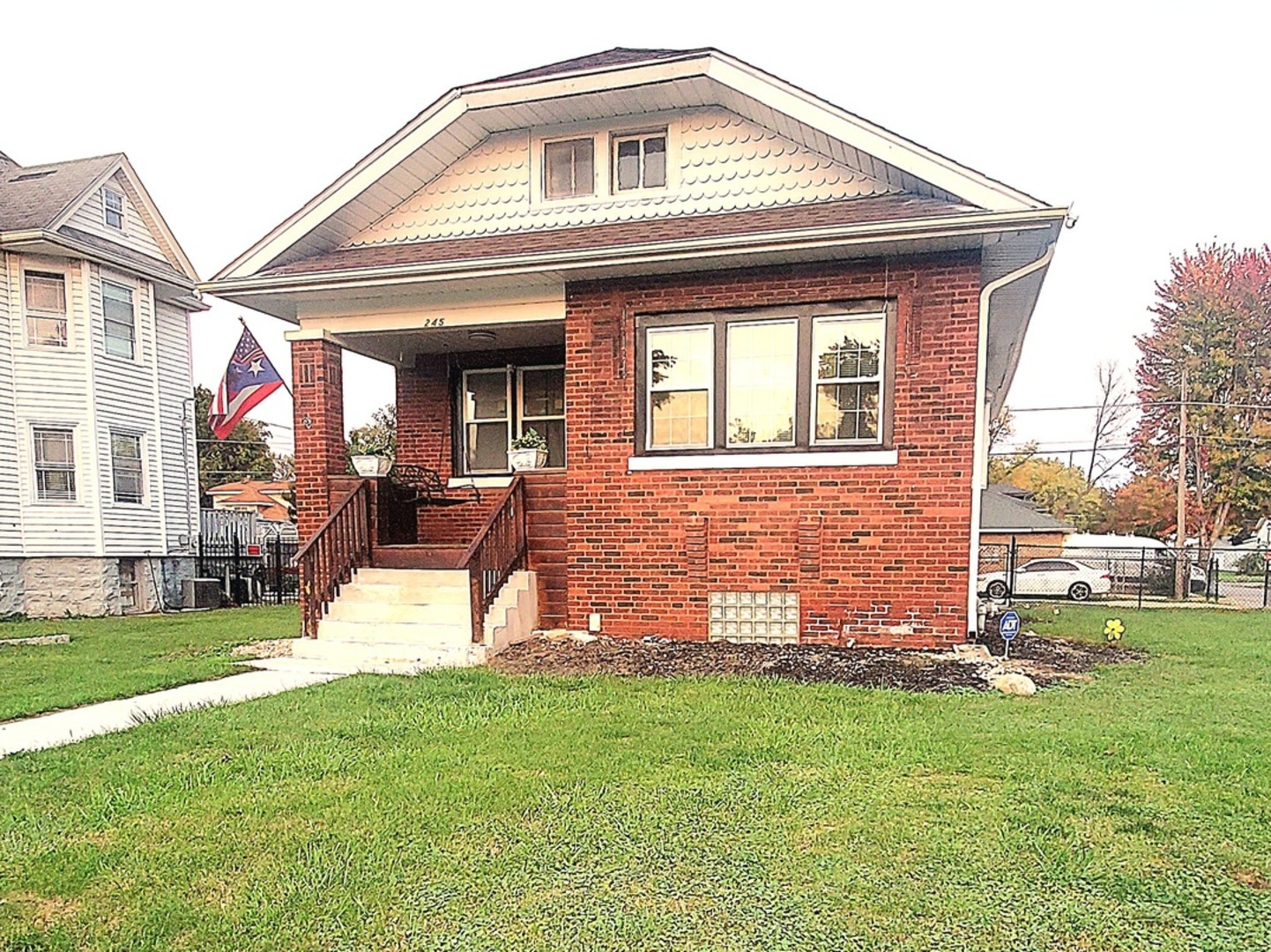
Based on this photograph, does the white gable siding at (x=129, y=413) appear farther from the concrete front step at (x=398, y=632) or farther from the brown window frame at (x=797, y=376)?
the brown window frame at (x=797, y=376)

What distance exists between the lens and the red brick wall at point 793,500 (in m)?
7.07

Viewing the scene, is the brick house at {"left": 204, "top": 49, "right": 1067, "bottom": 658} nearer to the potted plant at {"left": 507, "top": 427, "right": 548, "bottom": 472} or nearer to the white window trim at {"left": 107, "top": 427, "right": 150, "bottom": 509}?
the potted plant at {"left": 507, "top": 427, "right": 548, "bottom": 472}

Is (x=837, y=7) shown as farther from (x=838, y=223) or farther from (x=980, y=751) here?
(x=980, y=751)

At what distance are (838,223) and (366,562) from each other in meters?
6.13

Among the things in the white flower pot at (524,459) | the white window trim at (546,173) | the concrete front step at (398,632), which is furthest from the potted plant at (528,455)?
the white window trim at (546,173)

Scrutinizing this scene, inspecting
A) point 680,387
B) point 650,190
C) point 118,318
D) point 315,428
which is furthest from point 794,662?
point 118,318

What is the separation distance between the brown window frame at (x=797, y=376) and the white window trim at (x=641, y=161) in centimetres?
165

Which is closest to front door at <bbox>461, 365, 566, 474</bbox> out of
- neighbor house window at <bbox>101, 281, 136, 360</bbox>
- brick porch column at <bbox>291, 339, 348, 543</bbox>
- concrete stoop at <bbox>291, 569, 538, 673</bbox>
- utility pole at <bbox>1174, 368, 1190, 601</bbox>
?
brick porch column at <bbox>291, 339, 348, 543</bbox>

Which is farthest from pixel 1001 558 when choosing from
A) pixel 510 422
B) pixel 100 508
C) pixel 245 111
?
pixel 245 111

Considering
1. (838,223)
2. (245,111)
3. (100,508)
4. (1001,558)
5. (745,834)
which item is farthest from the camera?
(1001,558)

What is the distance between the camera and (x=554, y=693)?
5.71 metres

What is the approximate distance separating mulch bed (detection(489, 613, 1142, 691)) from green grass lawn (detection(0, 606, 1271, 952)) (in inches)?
35.2

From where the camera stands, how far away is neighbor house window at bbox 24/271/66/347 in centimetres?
1428

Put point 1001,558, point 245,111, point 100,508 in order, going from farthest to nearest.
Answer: point 1001,558, point 245,111, point 100,508
